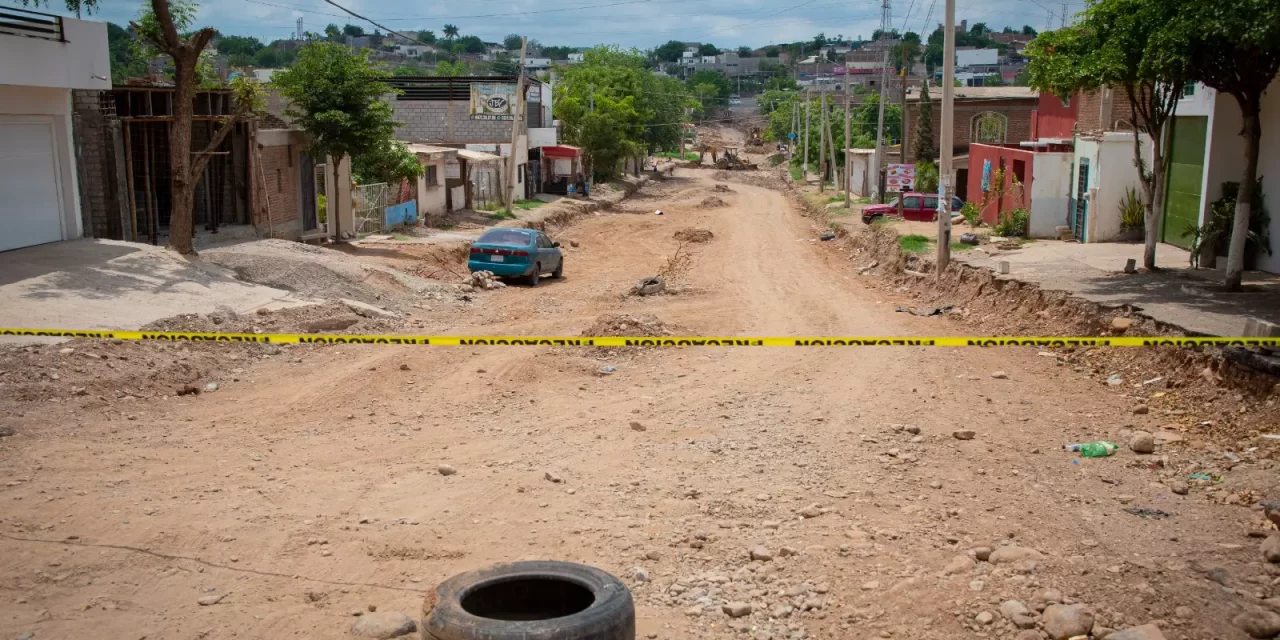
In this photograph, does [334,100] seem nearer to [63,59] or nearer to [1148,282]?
[63,59]

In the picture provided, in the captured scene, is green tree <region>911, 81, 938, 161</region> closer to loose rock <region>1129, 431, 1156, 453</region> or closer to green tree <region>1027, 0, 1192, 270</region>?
green tree <region>1027, 0, 1192, 270</region>

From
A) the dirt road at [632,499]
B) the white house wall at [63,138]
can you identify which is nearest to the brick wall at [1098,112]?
the dirt road at [632,499]

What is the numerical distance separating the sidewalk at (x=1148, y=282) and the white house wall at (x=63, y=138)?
16956mm

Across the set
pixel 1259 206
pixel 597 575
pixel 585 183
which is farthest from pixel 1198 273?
pixel 585 183

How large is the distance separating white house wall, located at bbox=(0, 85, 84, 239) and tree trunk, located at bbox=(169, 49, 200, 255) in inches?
64.7

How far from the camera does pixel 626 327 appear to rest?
15508 mm

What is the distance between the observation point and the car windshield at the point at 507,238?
2430 centimetres

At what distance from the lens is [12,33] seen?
1692 centimetres

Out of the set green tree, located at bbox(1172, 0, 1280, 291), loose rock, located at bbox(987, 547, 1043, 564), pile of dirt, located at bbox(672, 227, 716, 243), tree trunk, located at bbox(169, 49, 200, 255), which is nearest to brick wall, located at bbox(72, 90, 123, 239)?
tree trunk, located at bbox(169, 49, 200, 255)

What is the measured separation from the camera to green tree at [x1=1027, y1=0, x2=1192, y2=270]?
15969 mm

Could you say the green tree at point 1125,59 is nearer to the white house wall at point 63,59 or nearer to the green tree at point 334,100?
the green tree at point 334,100

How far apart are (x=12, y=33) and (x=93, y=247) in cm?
364

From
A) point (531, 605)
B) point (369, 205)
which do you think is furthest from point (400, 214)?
point (531, 605)

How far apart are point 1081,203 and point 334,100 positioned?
18.7 metres
